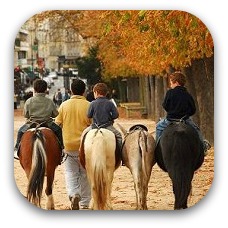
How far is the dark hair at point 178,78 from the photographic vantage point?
767 centimetres

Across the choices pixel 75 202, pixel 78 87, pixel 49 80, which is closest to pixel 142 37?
pixel 78 87

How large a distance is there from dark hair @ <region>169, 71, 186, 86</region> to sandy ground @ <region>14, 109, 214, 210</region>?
0.31 m

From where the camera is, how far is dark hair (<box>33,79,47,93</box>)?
25.3 feet

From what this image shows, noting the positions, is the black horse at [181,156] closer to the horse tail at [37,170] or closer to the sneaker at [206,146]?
the sneaker at [206,146]

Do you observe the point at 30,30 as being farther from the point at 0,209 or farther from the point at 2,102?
the point at 0,209

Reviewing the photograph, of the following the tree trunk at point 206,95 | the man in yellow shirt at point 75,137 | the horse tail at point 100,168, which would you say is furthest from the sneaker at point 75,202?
the tree trunk at point 206,95

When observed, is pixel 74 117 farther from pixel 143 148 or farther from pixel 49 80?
pixel 143 148

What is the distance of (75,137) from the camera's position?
25.3 ft

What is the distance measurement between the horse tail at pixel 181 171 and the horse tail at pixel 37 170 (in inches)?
31.9

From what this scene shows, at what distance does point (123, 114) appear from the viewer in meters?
7.67

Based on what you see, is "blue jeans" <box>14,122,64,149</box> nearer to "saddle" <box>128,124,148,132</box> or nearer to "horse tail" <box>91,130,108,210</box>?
"horse tail" <box>91,130,108,210</box>

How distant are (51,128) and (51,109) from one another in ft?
0.40

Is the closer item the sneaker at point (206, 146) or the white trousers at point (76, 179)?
the sneaker at point (206, 146)

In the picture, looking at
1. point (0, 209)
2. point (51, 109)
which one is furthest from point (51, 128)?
point (0, 209)
